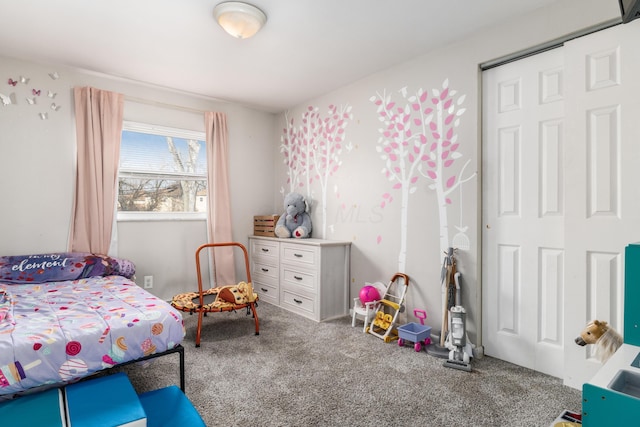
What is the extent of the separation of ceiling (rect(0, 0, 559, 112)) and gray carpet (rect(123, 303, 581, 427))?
2.37 m

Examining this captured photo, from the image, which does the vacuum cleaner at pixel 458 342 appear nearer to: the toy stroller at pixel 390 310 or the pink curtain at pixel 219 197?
the toy stroller at pixel 390 310

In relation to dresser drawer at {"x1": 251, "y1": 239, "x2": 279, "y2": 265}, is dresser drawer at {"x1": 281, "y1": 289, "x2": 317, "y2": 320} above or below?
below

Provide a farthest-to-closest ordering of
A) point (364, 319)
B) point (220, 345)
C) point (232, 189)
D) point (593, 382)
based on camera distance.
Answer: point (232, 189)
point (364, 319)
point (220, 345)
point (593, 382)

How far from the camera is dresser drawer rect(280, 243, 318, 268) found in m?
3.40

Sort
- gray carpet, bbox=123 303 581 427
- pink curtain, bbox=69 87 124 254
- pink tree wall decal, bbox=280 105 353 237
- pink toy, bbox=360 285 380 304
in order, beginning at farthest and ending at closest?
pink tree wall decal, bbox=280 105 353 237 → pink curtain, bbox=69 87 124 254 → pink toy, bbox=360 285 380 304 → gray carpet, bbox=123 303 581 427

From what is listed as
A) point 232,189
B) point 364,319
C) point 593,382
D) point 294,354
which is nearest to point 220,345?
point 294,354

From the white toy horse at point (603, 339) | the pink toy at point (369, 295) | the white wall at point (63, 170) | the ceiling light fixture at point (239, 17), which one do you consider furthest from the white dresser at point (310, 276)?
the white toy horse at point (603, 339)

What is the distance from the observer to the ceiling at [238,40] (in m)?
2.24

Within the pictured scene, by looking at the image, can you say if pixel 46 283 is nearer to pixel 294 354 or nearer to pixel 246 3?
pixel 294 354

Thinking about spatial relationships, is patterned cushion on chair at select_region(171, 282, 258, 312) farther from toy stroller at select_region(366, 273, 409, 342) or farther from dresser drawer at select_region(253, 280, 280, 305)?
toy stroller at select_region(366, 273, 409, 342)

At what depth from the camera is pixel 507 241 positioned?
247 cm

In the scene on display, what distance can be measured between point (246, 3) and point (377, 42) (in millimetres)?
1066

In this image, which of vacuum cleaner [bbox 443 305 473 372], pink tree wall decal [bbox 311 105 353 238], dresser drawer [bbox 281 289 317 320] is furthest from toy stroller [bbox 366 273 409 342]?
pink tree wall decal [bbox 311 105 353 238]

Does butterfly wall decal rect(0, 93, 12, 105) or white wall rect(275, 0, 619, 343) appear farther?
butterfly wall decal rect(0, 93, 12, 105)
